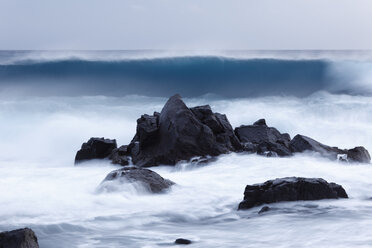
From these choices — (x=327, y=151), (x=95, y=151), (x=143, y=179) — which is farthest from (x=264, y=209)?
(x=95, y=151)

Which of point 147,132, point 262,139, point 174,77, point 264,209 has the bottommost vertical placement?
point 264,209

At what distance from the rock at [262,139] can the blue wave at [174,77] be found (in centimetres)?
970

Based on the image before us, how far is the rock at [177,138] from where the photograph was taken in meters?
6.46

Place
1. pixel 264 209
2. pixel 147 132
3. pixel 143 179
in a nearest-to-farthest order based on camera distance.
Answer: pixel 264 209 → pixel 143 179 → pixel 147 132

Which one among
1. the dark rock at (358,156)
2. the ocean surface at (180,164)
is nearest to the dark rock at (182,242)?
the ocean surface at (180,164)

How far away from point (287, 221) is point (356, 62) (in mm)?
19168

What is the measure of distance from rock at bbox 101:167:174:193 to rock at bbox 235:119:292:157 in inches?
79.0

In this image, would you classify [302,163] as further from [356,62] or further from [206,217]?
[356,62]

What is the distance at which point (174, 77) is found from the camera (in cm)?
1945

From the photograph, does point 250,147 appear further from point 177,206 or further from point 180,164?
point 177,206

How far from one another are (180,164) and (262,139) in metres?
1.59

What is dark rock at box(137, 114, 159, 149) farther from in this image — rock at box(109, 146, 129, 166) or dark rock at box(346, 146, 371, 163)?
dark rock at box(346, 146, 371, 163)

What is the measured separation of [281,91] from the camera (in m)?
17.4

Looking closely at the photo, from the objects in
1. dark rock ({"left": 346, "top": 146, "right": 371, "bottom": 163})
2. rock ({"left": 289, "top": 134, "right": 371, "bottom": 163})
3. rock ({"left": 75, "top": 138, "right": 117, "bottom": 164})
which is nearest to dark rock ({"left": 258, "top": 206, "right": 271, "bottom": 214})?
rock ({"left": 289, "top": 134, "right": 371, "bottom": 163})
